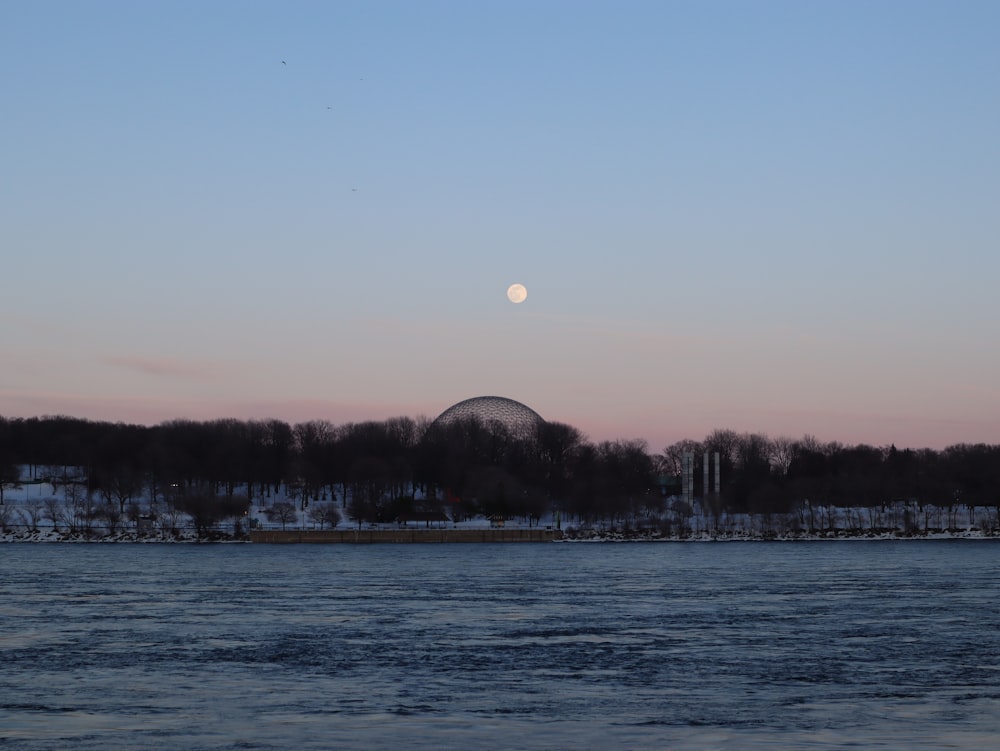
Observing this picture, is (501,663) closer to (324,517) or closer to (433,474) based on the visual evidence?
(324,517)

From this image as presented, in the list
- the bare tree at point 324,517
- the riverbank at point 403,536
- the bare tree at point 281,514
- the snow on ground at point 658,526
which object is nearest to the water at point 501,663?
the riverbank at point 403,536

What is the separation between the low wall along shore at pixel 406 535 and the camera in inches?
5536

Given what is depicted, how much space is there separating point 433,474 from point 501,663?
5670 inches

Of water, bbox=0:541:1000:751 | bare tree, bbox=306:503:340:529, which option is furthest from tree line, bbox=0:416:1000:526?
water, bbox=0:541:1000:751

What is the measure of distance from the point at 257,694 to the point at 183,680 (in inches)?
119

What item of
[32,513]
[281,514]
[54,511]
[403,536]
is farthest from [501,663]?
[54,511]

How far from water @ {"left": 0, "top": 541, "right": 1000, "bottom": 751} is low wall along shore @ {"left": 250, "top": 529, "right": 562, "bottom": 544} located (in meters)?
68.1

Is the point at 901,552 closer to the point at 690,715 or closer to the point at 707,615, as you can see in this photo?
the point at 707,615

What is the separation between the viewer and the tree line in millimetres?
162750

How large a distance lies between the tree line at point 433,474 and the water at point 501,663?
89.9 metres

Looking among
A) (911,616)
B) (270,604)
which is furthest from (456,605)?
(911,616)

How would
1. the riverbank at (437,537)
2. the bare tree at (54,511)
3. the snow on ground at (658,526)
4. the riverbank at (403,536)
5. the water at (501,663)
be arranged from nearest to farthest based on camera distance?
the water at (501,663) < the riverbank at (403,536) < the riverbank at (437,537) < the snow on ground at (658,526) < the bare tree at (54,511)

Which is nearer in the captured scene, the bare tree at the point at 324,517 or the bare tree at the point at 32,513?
the bare tree at the point at 32,513

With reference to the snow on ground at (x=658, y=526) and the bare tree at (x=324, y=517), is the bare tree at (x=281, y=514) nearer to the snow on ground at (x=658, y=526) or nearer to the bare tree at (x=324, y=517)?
the snow on ground at (x=658, y=526)
